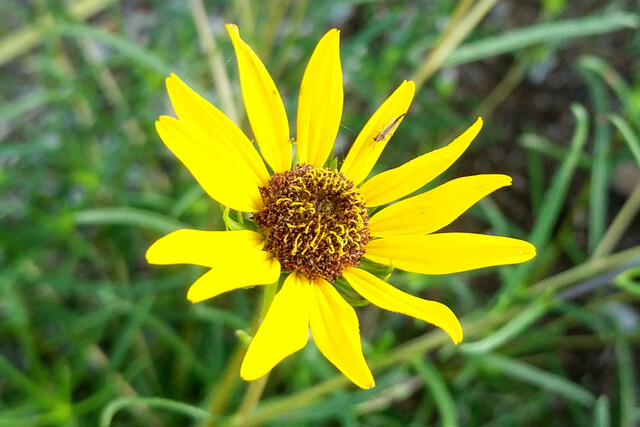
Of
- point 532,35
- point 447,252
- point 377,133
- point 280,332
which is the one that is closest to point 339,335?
→ point 280,332

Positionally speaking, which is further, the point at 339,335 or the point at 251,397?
the point at 251,397

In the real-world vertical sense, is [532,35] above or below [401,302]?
above

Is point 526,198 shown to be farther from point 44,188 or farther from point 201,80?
point 44,188

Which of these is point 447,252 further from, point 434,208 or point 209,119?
point 209,119

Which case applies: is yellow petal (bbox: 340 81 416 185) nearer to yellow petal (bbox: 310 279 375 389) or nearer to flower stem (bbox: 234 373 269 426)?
yellow petal (bbox: 310 279 375 389)

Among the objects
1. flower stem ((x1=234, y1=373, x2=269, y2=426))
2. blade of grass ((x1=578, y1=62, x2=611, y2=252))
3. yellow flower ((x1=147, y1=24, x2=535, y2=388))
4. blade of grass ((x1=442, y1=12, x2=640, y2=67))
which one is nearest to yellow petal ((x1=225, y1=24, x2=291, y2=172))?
yellow flower ((x1=147, y1=24, x2=535, y2=388))

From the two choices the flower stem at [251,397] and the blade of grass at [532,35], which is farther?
the blade of grass at [532,35]

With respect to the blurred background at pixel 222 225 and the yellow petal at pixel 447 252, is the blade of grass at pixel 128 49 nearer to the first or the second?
the blurred background at pixel 222 225

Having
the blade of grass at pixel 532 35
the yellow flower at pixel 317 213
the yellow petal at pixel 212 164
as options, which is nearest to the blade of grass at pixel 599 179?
the blade of grass at pixel 532 35
